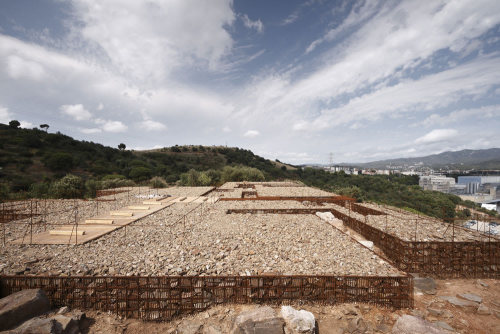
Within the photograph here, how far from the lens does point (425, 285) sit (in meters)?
4.22

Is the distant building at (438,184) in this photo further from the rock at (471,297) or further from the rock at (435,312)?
the rock at (435,312)

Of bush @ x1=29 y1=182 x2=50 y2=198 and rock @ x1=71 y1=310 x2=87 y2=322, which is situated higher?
bush @ x1=29 y1=182 x2=50 y2=198

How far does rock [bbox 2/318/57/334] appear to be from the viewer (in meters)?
2.67

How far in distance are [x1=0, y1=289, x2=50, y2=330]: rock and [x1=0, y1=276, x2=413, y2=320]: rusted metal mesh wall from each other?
0.23 metres

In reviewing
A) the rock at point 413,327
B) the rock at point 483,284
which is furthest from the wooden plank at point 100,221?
the rock at point 483,284

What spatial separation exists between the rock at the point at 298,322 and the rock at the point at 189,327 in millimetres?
1248

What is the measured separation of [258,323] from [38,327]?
280cm

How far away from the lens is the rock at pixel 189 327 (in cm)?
307

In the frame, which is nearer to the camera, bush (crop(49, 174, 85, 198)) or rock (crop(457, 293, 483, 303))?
rock (crop(457, 293, 483, 303))

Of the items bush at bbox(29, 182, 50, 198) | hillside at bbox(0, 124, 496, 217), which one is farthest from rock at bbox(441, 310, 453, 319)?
bush at bbox(29, 182, 50, 198)

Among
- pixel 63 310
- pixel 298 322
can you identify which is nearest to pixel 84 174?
pixel 63 310

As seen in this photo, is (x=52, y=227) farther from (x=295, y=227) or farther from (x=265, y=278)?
(x=295, y=227)

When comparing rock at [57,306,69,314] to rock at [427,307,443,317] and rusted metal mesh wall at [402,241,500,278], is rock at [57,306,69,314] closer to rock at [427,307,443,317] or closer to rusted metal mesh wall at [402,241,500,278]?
rock at [427,307,443,317]

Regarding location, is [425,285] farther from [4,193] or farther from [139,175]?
[139,175]
